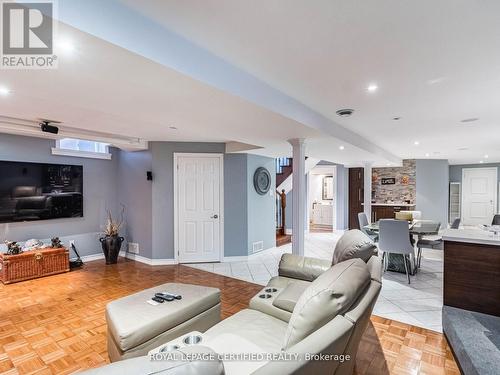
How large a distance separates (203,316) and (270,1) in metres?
2.19

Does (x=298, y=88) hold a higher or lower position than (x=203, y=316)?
higher

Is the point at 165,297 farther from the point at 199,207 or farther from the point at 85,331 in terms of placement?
the point at 199,207

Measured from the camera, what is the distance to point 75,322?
8.66ft

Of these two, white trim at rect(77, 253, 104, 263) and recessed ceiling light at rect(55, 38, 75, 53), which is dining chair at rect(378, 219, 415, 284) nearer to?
recessed ceiling light at rect(55, 38, 75, 53)

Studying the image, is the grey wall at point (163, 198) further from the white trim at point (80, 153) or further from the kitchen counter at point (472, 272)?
the kitchen counter at point (472, 272)

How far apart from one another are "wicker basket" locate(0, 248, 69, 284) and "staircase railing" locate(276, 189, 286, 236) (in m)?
4.70

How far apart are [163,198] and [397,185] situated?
23.2ft

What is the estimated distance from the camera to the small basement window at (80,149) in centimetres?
448

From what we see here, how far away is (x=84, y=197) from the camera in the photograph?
4.82 meters

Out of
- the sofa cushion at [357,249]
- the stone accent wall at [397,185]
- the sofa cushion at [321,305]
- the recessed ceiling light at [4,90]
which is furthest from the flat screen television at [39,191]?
the stone accent wall at [397,185]

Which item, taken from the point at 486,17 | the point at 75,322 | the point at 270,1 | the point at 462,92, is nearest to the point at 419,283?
the point at 462,92

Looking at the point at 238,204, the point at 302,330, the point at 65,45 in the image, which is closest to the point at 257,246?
the point at 238,204

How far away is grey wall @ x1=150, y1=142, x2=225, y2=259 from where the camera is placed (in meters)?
4.68

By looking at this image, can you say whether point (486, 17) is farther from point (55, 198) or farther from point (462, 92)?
point (55, 198)
